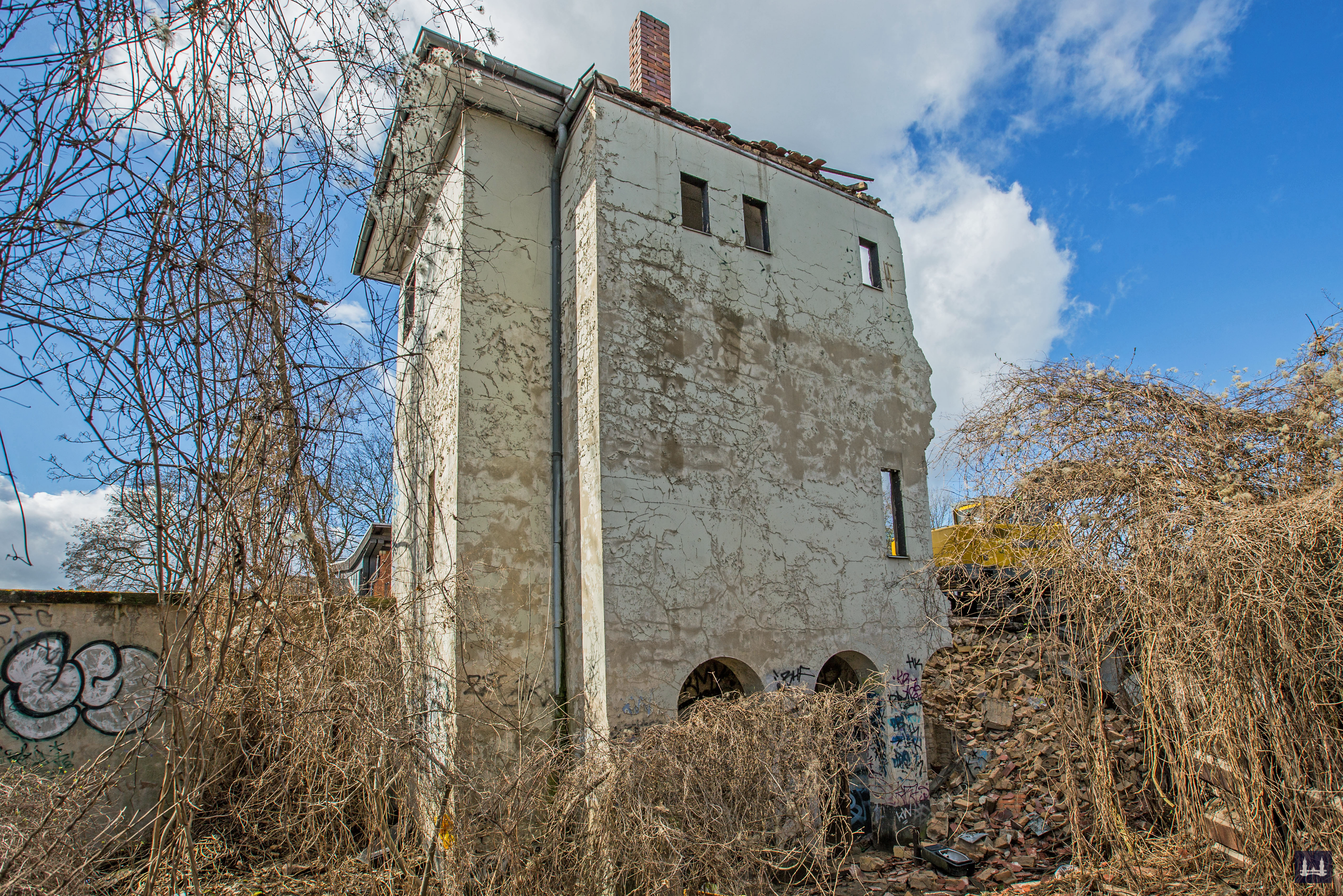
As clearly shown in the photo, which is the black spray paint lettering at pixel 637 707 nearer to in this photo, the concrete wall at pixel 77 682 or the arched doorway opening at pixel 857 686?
the arched doorway opening at pixel 857 686

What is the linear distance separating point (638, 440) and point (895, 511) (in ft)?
16.0

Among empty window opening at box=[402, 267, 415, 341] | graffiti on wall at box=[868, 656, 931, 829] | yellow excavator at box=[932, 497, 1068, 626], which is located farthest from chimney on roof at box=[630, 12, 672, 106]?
graffiti on wall at box=[868, 656, 931, 829]

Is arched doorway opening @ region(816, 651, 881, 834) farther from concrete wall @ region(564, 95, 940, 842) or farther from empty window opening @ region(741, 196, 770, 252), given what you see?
empty window opening @ region(741, 196, 770, 252)

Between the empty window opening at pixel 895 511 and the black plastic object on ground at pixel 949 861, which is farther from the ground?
the empty window opening at pixel 895 511

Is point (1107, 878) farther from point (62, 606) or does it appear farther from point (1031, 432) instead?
point (62, 606)

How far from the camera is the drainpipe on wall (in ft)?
27.6

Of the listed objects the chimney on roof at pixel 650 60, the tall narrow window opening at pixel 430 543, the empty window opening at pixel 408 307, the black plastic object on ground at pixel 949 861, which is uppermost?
the chimney on roof at pixel 650 60

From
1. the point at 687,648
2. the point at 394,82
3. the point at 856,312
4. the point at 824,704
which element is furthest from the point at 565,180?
the point at 824,704

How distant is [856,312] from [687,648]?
611cm

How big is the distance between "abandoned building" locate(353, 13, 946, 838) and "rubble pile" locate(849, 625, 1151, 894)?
94 cm

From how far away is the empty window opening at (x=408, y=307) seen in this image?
1191 centimetres

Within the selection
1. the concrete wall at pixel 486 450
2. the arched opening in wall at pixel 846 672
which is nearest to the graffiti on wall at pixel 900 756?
the arched opening in wall at pixel 846 672

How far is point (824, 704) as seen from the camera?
6465mm

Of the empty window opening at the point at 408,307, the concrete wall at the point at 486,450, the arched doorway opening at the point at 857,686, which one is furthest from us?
the empty window opening at the point at 408,307
